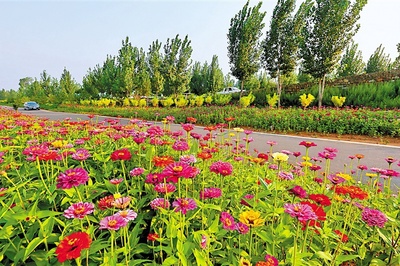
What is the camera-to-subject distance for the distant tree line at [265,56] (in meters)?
11.7

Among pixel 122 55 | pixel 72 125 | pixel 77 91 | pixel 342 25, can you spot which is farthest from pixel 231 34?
pixel 77 91

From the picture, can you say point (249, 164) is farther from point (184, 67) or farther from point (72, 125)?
point (184, 67)

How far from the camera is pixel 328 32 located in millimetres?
11664

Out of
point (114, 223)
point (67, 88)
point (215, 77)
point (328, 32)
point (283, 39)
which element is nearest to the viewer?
point (114, 223)

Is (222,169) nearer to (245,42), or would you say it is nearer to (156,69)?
(245,42)

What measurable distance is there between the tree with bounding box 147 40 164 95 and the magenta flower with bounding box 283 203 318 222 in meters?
22.2

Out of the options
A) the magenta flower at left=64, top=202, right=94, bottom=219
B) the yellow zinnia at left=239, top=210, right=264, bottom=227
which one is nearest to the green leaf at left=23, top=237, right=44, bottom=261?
the magenta flower at left=64, top=202, right=94, bottom=219

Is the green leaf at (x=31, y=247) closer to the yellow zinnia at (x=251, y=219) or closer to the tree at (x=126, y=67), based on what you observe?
the yellow zinnia at (x=251, y=219)

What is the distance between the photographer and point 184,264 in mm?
864

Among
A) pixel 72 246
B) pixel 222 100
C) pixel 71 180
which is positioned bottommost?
pixel 72 246

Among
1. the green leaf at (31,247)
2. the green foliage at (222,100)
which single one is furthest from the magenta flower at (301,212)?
the green foliage at (222,100)

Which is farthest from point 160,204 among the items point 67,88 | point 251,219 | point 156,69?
point 67,88

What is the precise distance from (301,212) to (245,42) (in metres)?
16.9

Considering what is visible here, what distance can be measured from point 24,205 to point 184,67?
21.1 meters
